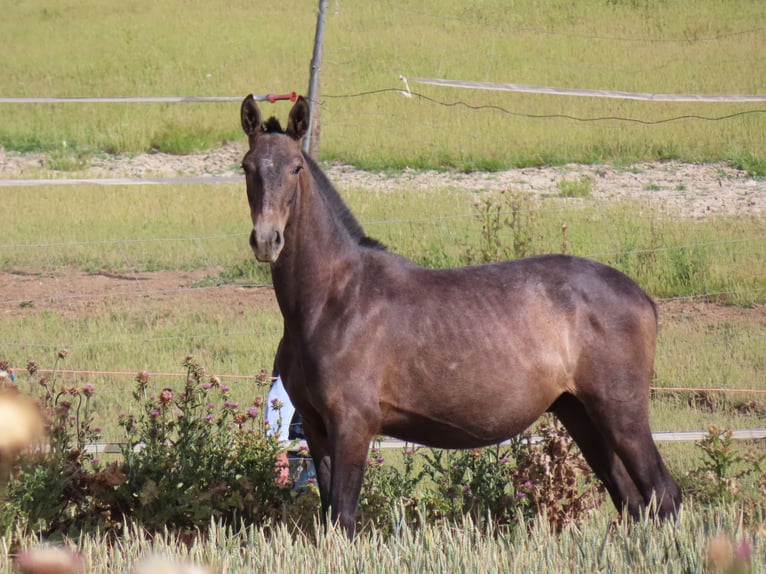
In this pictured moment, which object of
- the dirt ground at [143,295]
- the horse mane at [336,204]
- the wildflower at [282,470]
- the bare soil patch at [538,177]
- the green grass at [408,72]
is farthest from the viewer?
the green grass at [408,72]

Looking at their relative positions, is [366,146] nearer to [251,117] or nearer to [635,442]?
[251,117]

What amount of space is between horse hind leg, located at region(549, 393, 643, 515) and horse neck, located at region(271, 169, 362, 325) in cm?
133

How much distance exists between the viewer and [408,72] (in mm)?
23281

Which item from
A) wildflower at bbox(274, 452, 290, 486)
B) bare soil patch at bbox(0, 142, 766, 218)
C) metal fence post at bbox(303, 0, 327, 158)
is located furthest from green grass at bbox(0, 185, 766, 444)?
wildflower at bbox(274, 452, 290, 486)

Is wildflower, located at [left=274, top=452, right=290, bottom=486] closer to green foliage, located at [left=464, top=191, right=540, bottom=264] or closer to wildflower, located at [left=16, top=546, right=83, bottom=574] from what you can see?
wildflower, located at [left=16, top=546, right=83, bottom=574]

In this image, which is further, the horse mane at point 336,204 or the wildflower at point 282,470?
the wildflower at point 282,470

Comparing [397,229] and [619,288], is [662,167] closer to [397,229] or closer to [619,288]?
[397,229]

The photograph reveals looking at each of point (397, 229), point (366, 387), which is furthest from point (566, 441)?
point (397, 229)

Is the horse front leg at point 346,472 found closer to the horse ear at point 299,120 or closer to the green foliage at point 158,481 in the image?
the green foliage at point 158,481

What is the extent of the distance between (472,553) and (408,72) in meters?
20.3

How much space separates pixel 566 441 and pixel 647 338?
0.77m

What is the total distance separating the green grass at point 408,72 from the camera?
62.8 feet

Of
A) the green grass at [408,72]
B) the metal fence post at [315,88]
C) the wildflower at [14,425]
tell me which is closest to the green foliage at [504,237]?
the metal fence post at [315,88]

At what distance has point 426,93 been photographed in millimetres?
21609
